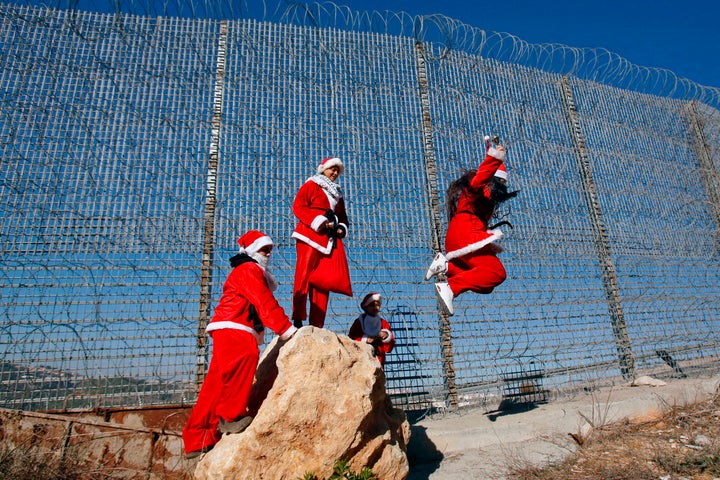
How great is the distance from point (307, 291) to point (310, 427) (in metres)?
1.33

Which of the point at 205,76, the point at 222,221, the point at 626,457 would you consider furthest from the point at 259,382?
the point at 205,76

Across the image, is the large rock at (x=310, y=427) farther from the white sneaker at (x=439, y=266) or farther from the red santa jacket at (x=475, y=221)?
the red santa jacket at (x=475, y=221)

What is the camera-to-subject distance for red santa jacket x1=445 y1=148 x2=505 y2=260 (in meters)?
4.02

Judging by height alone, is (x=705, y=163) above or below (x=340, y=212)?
above

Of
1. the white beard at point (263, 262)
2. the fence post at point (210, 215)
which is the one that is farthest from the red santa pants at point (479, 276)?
the fence post at point (210, 215)

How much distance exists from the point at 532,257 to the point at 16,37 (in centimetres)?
637

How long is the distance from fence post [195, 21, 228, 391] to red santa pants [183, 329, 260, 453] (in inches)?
47.3

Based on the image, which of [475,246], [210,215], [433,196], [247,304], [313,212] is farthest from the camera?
[433,196]

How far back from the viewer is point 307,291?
382cm

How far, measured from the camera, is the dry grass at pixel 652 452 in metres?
3.20

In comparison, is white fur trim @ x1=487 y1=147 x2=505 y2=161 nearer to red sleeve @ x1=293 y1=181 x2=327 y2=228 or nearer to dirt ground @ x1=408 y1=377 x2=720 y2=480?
red sleeve @ x1=293 y1=181 x2=327 y2=228

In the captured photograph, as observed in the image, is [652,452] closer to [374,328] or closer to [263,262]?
[374,328]

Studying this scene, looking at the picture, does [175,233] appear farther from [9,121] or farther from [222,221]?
[9,121]

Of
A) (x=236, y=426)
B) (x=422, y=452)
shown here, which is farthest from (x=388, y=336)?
(x=236, y=426)
